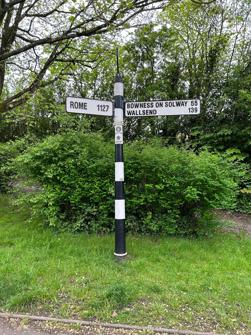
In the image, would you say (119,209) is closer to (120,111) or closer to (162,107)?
(120,111)

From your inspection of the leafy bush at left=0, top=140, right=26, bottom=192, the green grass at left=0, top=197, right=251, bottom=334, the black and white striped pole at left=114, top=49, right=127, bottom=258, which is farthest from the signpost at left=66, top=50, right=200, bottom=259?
the leafy bush at left=0, top=140, right=26, bottom=192

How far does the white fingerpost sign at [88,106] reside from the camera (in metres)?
4.48

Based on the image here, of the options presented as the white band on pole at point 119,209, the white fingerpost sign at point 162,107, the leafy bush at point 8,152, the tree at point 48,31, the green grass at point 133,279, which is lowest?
the green grass at point 133,279

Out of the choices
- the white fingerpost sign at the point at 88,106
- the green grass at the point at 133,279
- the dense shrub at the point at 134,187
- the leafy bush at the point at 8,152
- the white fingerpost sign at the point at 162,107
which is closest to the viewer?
the green grass at the point at 133,279

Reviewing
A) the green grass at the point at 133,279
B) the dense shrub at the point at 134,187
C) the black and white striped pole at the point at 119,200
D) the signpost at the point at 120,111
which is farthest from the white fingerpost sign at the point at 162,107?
the green grass at the point at 133,279

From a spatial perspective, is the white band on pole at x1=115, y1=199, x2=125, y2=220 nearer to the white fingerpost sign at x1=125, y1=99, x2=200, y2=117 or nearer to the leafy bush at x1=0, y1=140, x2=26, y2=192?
the white fingerpost sign at x1=125, y1=99, x2=200, y2=117

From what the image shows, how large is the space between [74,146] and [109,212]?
4.98 ft

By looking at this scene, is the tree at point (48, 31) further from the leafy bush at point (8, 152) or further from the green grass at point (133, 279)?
the green grass at point (133, 279)

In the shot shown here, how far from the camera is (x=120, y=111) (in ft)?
15.3

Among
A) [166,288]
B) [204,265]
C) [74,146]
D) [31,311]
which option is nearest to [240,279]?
[204,265]

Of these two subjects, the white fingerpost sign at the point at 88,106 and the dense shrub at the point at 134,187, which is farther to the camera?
the dense shrub at the point at 134,187

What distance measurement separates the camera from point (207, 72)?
10.9 metres

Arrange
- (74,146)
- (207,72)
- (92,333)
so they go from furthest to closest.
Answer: (207,72) < (74,146) < (92,333)

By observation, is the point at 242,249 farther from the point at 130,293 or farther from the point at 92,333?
the point at 92,333
